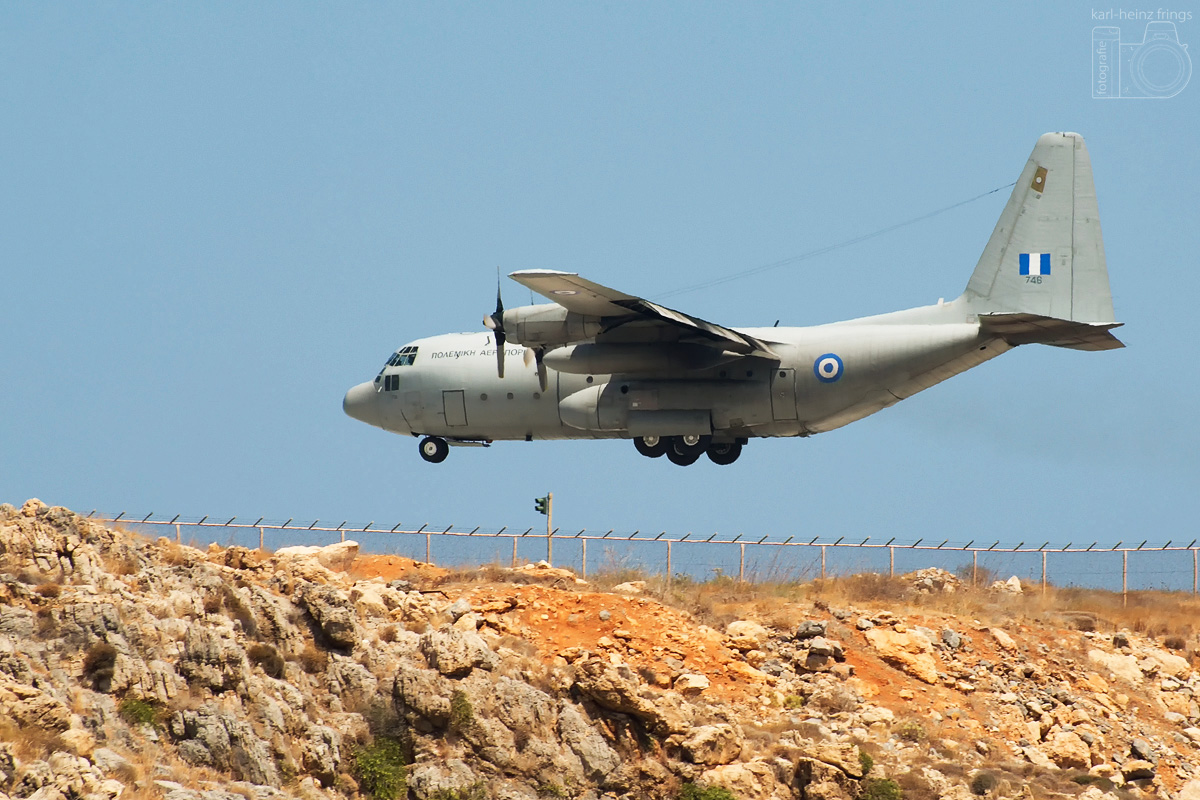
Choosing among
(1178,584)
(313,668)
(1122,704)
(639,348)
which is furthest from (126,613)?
(1178,584)

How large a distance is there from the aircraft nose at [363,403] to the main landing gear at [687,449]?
749 cm

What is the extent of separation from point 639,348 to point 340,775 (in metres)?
16.3

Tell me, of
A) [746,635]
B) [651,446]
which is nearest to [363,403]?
[651,446]

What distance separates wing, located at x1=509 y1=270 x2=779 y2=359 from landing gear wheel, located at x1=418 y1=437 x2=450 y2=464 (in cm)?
744

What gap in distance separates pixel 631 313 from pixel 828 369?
15.4 feet

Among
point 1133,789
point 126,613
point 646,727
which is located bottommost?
point 1133,789

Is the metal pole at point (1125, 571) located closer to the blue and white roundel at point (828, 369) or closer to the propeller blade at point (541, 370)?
the blue and white roundel at point (828, 369)

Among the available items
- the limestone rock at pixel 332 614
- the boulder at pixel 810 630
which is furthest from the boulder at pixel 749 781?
the boulder at pixel 810 630

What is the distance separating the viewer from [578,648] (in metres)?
26.2

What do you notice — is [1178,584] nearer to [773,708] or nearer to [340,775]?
[773,708]

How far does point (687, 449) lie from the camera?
36.2 metres

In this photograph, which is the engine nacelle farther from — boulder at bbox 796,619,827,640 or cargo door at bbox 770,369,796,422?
boulder at bbox 796,619,827,640

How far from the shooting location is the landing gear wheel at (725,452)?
36750mm

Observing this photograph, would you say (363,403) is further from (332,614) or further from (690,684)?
(332,614)
